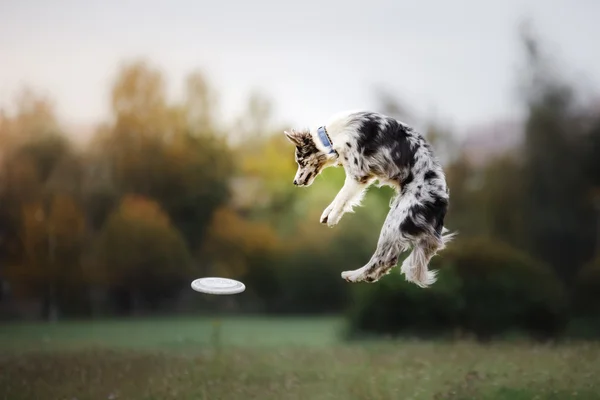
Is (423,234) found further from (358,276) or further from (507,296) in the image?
(507,296)

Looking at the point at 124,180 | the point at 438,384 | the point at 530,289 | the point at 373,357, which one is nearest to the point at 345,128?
the point at 438,384

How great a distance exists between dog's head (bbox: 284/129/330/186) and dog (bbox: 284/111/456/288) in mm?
17

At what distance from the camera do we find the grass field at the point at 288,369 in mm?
8812

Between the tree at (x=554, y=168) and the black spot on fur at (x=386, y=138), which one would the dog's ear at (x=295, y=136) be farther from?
the tree at (x=554, y=168)

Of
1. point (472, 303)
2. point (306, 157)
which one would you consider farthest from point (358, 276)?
point (472, 303)

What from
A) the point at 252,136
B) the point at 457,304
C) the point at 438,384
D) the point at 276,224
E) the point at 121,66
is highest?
the point at 121,66

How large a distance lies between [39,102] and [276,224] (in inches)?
175

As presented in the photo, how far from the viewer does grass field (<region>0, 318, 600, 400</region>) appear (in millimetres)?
8812

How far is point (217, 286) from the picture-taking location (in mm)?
5508

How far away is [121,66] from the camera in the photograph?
14086mm

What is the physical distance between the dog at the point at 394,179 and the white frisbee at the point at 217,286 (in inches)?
56.6

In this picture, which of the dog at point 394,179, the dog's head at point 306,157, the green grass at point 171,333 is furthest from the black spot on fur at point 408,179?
the green grass at point 171,333

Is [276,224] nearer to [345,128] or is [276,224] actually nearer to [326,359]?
[326,359]

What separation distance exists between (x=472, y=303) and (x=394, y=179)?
9690 mm
